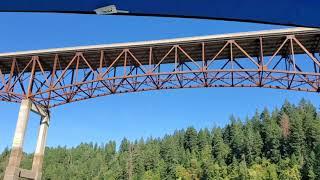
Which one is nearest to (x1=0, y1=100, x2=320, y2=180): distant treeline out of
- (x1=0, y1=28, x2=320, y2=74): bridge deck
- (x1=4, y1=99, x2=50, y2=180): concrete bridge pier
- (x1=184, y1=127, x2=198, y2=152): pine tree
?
(x1=184, y1=127, x2=198, y2=152): pine tree

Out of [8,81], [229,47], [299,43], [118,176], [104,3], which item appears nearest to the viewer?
[104,3]

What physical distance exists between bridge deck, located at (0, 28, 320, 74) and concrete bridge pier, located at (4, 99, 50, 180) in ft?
11.8

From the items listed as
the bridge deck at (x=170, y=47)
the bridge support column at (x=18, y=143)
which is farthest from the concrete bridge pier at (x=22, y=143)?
the bridge deck at (x=170, y=47)

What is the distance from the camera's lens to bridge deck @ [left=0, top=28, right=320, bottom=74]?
2714 cm

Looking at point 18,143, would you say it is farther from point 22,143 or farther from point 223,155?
point 223,155

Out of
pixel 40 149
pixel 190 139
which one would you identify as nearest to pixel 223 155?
pixel 190 139

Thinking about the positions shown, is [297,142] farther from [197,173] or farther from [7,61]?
[7,61]

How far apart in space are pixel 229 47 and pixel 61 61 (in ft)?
40.9

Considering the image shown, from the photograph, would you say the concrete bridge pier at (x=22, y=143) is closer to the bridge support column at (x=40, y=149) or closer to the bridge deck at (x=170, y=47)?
the bridge support column at (x=40, y=149)

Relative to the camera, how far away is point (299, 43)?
86.4ft

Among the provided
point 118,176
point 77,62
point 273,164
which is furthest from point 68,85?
point 118,176

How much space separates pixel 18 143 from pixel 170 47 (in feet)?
39.6

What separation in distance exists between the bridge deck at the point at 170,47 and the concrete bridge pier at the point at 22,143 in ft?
11.8

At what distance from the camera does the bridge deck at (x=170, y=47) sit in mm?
27141
